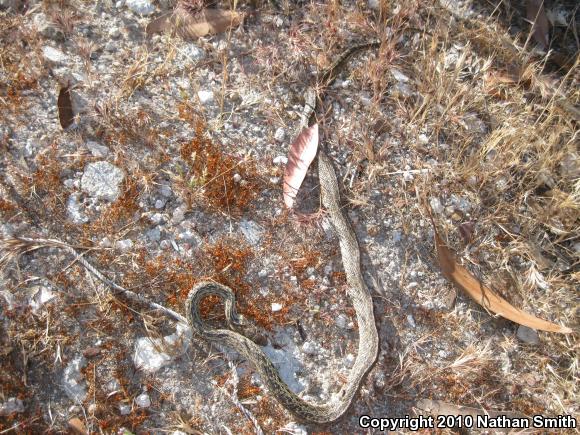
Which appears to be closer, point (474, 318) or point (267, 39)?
point (474, 318)

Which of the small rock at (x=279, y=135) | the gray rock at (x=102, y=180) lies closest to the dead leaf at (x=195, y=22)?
the small rock at (x=279, y=135)

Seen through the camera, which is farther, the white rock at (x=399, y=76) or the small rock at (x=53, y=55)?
the white rock at (x=399, y=76)

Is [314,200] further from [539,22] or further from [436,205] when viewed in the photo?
[539,22]

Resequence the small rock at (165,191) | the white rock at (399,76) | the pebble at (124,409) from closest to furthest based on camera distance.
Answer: the pebble at (124,409) < the small rock at (165,191) < the white rock at (399,76)

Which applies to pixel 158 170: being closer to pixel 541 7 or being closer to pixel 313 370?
pixel 313 370

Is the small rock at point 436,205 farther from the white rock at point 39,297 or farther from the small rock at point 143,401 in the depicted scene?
the white rock at point 39,297

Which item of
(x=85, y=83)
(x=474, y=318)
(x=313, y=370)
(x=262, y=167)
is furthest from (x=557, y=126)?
(x=85, y=83)
